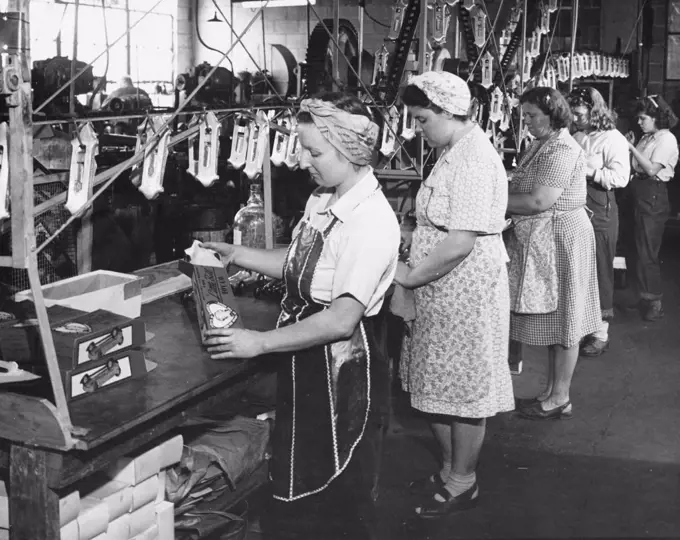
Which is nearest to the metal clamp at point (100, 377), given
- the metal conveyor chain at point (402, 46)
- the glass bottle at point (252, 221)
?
the glass bottle at point (252, 221)

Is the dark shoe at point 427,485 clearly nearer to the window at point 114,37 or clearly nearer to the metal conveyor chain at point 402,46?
the metal conveyor chain at point 402,46

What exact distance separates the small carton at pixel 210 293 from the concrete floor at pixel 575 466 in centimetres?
121

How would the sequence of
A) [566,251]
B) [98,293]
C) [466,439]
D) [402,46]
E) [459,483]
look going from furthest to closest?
1. [402,46]
2. [566,251]
3. [459,483]
4. [466,439]
5. [98,293]

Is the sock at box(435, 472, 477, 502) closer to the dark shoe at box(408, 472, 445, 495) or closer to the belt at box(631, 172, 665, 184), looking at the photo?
the dark shoe at box(408, 472, 445, 495)

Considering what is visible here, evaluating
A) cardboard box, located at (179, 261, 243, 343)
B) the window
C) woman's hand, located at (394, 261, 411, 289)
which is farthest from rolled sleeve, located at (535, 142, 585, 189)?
the window

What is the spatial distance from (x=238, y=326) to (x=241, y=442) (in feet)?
2.51

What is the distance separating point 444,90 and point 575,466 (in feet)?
5.62

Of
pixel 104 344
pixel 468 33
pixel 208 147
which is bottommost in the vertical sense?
pixel 104 344

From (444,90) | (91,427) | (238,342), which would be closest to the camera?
(91,427)

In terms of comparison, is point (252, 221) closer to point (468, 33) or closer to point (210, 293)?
point (210, 293)

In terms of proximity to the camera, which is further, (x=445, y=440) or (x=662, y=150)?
(x=662, y=150)

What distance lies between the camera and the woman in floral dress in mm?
2801

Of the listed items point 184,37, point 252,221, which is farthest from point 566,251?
point 184,37

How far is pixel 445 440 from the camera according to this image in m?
3.17
